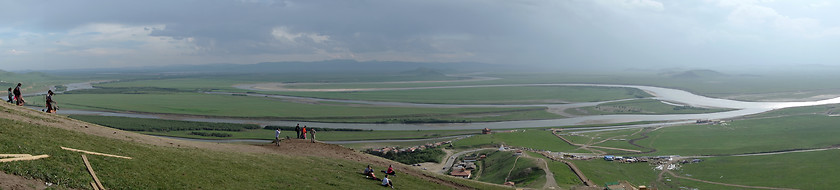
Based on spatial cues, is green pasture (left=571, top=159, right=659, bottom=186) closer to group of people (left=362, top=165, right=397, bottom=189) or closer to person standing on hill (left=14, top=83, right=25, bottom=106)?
group of people (left=362, top=165, right=397, bottom=189)

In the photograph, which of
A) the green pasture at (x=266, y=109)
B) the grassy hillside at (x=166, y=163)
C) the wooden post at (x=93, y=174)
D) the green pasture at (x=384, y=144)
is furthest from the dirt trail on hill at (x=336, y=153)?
the green pasture at (x=266, y=109)

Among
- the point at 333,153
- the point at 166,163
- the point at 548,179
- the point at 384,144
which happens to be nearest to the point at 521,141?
the point at 384,144

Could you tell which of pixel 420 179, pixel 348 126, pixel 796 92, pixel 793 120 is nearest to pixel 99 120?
pixel 348 126

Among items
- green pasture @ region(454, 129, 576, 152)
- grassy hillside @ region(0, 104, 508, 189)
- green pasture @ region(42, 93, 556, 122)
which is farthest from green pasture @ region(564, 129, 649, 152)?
grassy hillside @ region(0, 104, 508, 189)

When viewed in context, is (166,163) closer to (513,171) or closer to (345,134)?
(513,171)

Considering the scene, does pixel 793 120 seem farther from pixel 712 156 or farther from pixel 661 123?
pixel 712 156

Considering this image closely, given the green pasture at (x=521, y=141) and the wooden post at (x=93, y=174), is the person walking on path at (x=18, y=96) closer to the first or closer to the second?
the wooden post at (x=93, y=174)
